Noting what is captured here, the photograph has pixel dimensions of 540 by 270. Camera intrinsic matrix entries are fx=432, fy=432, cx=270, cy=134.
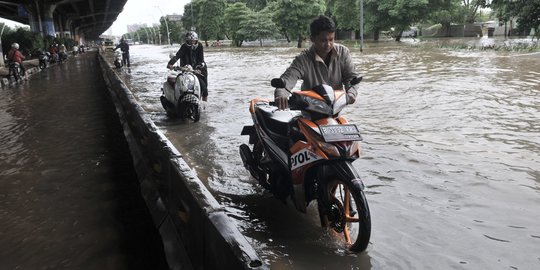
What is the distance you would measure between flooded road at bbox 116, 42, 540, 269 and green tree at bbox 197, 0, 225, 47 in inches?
2263

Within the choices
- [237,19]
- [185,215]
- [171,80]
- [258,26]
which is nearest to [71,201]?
[185,215]

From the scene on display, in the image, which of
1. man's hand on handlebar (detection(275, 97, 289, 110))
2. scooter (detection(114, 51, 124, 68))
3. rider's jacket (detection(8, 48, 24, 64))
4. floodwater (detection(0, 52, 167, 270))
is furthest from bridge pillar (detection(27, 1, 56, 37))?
man's hand on handlebar (detection(275, 97, 289, 110))

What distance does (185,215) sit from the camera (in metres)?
2.97

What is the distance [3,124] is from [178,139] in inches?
170


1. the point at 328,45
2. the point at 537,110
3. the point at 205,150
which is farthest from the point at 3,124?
the point at 537,110

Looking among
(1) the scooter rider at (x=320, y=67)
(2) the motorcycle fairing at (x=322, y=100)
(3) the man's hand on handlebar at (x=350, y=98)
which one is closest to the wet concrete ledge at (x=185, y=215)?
(2) the motorcycle fairing at (x=322, y=100)

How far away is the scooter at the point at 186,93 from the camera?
7980 millimetres

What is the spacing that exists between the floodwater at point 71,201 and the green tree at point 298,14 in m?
41.0

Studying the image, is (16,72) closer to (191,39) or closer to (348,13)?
(191,39)

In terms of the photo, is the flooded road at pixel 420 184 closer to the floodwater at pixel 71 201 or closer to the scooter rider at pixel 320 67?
the floodwater at pixel 71 201

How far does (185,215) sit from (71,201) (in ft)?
7.04

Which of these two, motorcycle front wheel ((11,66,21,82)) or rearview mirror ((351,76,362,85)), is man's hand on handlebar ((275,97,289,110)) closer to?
rearview mirror ((351,76,362,85))

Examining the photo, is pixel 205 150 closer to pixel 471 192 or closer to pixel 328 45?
pixel 328 45

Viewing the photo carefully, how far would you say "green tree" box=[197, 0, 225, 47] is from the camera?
64.6m
